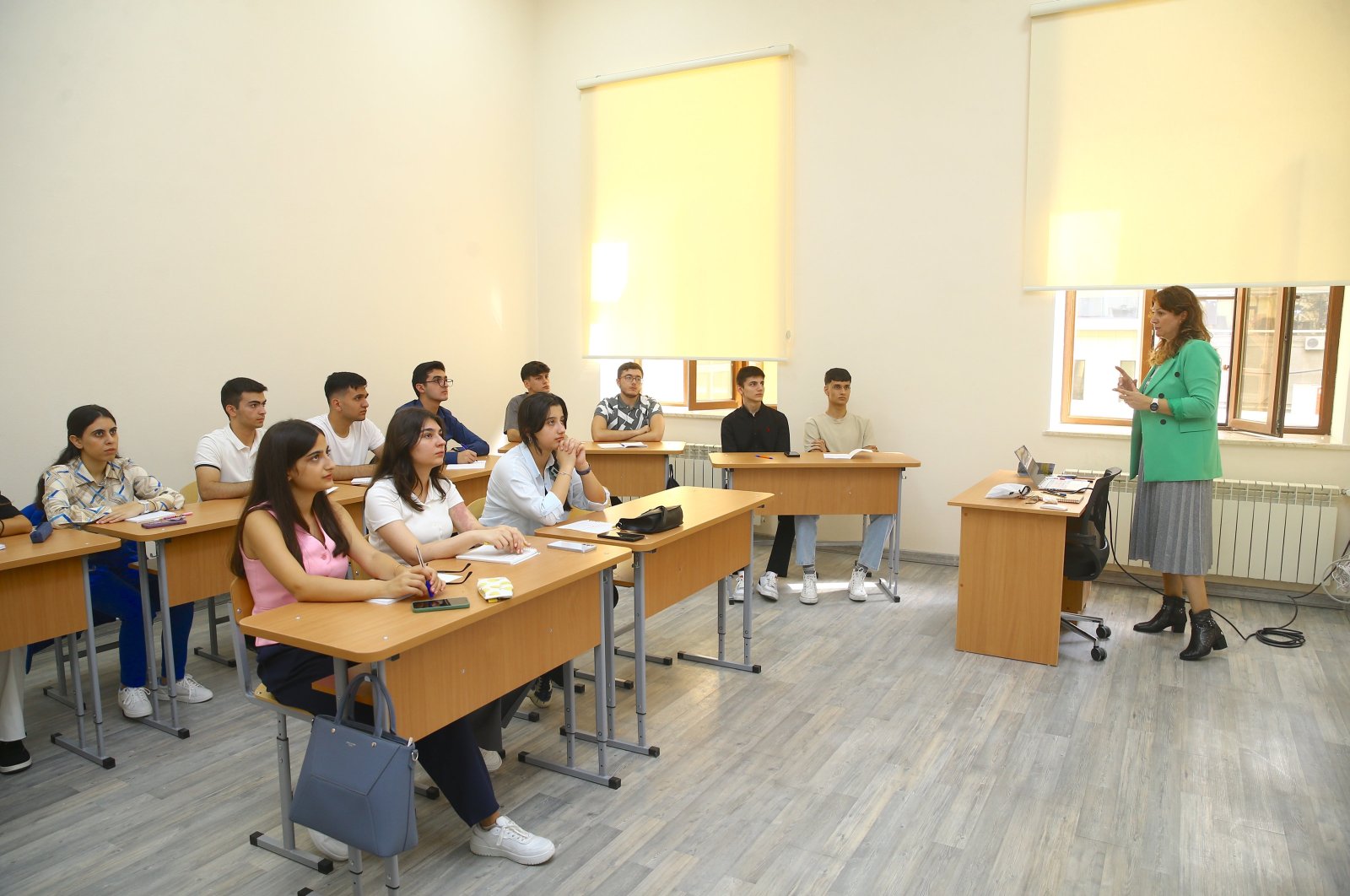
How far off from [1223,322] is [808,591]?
124 inches

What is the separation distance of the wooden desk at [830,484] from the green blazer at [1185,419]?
129 cm

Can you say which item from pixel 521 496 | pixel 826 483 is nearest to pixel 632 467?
pixel 826 483

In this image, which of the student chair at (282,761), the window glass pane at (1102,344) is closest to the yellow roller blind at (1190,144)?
the window glass pane at (1102,344)

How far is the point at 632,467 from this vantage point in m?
5.75

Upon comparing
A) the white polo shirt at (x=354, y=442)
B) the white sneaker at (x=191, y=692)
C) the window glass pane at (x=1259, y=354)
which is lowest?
the white sneaker at (x=191, y=692)

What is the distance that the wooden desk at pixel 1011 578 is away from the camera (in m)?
4.07

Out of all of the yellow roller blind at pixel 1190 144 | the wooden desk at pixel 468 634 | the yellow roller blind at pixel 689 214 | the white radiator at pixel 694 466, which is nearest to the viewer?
the wooden desk at pixel 468 634

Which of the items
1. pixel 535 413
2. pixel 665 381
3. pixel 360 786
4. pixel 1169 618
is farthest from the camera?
pixel 665 381

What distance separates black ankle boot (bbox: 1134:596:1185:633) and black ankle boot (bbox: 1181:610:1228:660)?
0.27 metres

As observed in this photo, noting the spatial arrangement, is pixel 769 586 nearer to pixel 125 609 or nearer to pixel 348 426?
pixel 348 426

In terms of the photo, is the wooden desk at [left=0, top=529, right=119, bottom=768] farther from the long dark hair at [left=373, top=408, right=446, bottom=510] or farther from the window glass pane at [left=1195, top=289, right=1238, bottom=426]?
the window glass pane at [left=1195, top=289, right=1238, bottom=426]

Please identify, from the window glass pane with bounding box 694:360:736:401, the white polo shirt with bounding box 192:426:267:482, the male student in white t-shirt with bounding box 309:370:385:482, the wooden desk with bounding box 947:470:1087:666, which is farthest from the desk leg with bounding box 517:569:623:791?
the window glass pane with bounding box 694:360:736:401

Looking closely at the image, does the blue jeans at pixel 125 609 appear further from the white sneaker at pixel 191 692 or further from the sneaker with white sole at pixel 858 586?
the sneaker with white sole at pixel 858 586

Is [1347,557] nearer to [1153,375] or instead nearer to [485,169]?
[1153,375]
